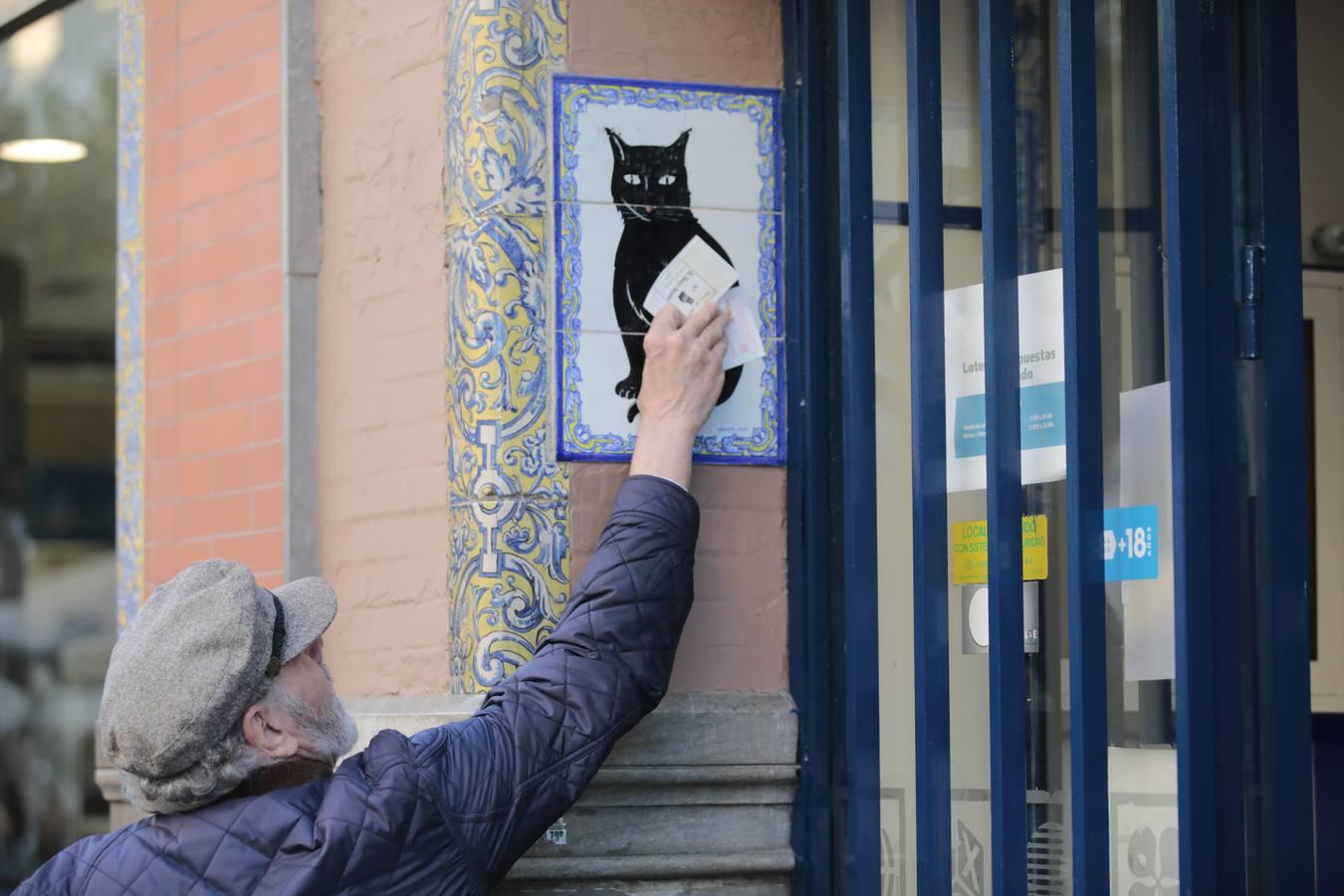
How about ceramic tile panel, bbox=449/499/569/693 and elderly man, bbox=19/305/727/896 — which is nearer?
elderly man, bbox=19/305/727/896

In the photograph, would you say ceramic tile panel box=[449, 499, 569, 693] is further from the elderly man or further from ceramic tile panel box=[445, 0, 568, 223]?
ceramic tile panel box=[445, 0, 568, 223]

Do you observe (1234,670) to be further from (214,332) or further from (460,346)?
(214,332)

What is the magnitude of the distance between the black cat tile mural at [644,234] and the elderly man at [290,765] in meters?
0.63

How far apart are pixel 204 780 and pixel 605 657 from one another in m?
0.78

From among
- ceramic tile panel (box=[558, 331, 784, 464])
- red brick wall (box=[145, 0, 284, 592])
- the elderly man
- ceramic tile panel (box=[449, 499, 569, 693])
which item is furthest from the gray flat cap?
red brick wall (box=[145, 0, 284, 592])

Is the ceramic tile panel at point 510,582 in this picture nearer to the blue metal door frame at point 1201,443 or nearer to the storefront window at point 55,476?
the blue metal door frame at point 1201,443

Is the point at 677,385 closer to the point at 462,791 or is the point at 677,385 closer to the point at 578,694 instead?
the point at 578,694

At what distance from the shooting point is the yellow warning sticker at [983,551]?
3.17m

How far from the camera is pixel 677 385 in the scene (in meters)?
3.56

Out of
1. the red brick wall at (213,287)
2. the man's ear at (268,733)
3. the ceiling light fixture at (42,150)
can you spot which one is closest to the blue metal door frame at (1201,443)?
the man's ear at (268,733)

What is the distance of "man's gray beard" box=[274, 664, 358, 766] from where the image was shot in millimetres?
2879

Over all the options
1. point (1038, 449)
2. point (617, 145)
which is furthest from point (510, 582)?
point (1038, 449)

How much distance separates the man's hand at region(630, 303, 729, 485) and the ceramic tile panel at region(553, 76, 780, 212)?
0.85 feet

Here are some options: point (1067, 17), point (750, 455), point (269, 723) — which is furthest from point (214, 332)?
point (1067, 17)
